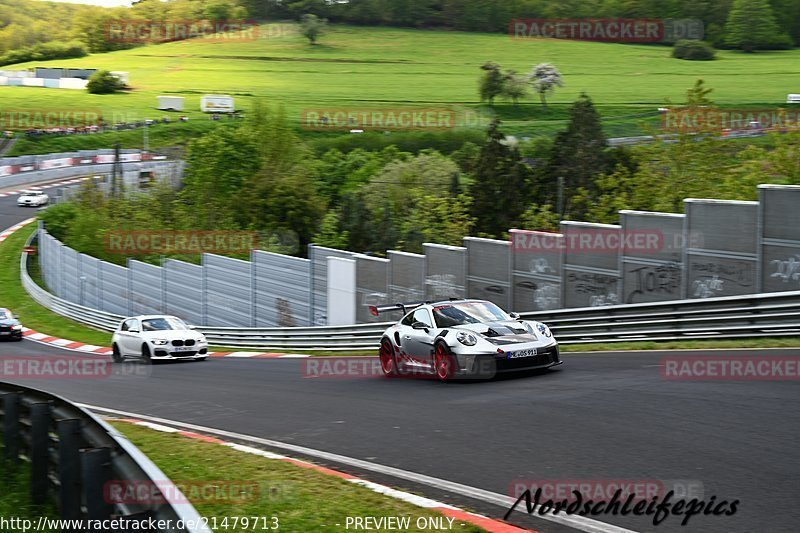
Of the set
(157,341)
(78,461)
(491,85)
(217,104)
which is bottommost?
(157,341)

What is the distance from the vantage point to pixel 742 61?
334 ft

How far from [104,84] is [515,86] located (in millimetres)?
63223

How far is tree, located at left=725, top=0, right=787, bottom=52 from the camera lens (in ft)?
333

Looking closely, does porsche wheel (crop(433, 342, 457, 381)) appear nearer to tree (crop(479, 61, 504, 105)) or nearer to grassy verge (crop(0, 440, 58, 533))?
grassy verge (crop(0, 440, 58, 533))

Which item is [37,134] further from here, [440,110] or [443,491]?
[443,491]

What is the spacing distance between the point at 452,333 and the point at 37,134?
340 feet

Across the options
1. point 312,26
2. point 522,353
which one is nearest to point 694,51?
point 312,26

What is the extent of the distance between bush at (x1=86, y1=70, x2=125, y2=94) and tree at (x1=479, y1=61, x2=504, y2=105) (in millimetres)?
56905

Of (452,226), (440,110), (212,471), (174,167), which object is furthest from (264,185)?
(212,471)

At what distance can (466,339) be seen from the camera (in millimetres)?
14562

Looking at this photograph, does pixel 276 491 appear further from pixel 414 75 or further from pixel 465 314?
pixel 414 75

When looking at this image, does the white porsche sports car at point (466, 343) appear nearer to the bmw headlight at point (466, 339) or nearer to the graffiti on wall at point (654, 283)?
the bmw headlight at point (466, 339)

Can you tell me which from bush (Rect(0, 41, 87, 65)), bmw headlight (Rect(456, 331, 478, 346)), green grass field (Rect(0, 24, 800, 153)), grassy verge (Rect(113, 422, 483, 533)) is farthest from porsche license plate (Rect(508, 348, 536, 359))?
bush (Rect(0, 41, 87, 65))

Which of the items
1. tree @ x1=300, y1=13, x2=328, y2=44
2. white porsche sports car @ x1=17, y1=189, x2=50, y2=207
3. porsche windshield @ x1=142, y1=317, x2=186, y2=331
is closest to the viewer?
porsche windshield @ x1=142, y1=317, x2=186, y2=331
